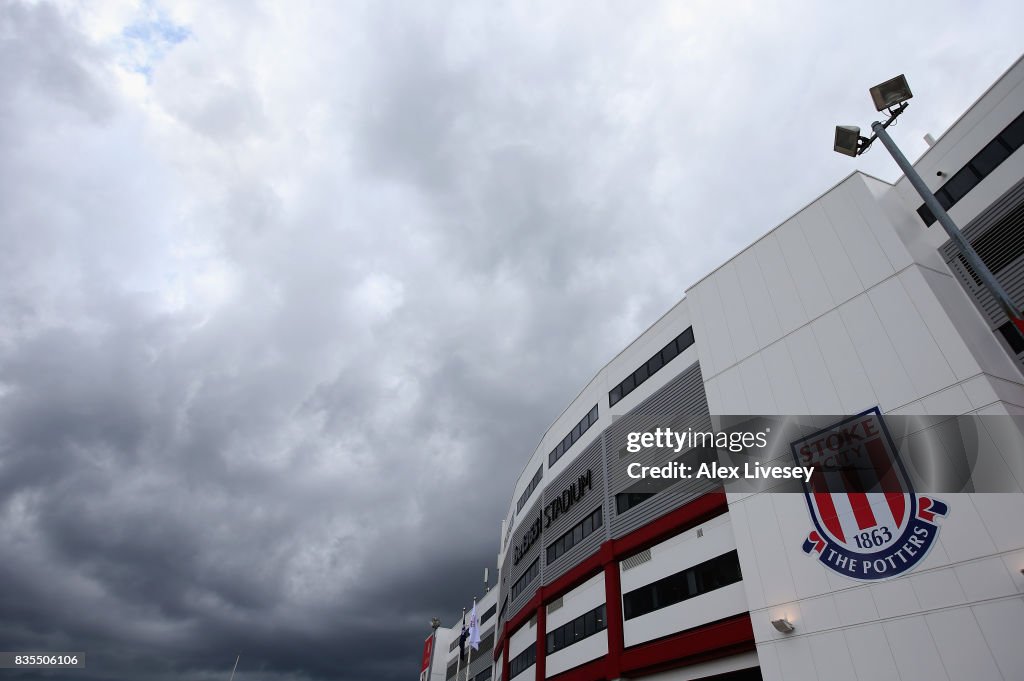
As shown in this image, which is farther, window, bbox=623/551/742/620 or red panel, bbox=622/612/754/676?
window, bbox=623/551/742/620

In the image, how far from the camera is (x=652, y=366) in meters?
37.6

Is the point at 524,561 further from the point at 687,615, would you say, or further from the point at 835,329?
the point at 835,329

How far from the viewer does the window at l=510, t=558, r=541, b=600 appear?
45938mm

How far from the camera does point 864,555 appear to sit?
20047 millimetres

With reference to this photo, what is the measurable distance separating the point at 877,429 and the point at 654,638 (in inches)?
656

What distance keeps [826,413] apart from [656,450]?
1230 cm

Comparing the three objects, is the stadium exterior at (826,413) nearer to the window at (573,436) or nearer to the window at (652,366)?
Result: the window at (652,366)

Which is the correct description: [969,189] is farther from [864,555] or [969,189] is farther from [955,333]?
[864,555]

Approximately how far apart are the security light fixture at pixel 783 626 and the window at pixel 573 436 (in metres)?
22.2

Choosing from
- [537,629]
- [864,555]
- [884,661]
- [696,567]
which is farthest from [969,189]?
[537,629]

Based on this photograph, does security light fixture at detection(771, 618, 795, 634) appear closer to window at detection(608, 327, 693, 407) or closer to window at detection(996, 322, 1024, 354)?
window at detection(996, 322, 1024, 354)

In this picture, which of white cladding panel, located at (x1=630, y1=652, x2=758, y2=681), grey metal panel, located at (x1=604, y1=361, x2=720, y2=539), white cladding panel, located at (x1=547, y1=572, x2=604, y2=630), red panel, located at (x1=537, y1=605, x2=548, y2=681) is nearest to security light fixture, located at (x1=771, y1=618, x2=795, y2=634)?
→ white cladding panel, located at (x1=630, y1=652, x2=758, y2=681)

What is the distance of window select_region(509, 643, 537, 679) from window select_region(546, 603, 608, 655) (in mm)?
3481

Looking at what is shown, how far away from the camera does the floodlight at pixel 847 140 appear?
535 inches
